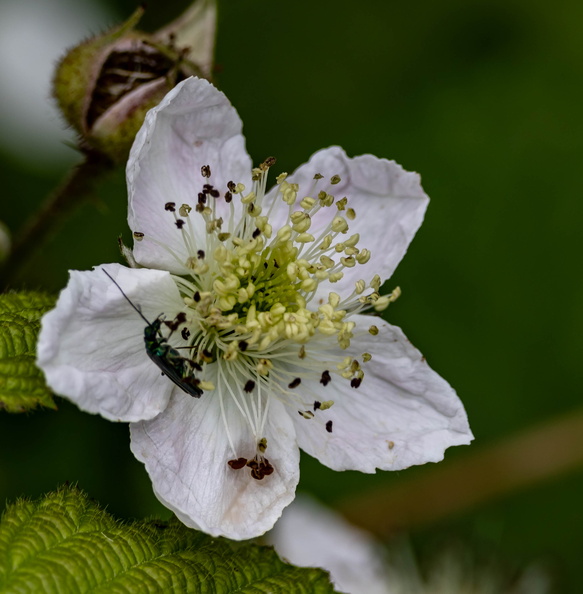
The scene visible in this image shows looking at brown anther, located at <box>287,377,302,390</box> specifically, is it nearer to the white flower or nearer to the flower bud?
the white flower

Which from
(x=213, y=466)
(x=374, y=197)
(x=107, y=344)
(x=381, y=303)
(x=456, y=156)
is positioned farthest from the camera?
(x=456, y=156)

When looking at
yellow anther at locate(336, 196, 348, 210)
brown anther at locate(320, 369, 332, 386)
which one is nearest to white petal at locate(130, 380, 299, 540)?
brown anther at locate(320, 369, 332, 386)

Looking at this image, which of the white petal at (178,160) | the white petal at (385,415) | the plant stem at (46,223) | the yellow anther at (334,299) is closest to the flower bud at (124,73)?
the white petal at (178,160)

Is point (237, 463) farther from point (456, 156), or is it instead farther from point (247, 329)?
point (456, 156)

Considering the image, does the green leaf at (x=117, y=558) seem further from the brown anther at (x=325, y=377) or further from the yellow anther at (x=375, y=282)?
the yellow anther at (x=375, y=282)

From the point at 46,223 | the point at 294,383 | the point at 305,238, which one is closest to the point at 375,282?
the point at 305,238
